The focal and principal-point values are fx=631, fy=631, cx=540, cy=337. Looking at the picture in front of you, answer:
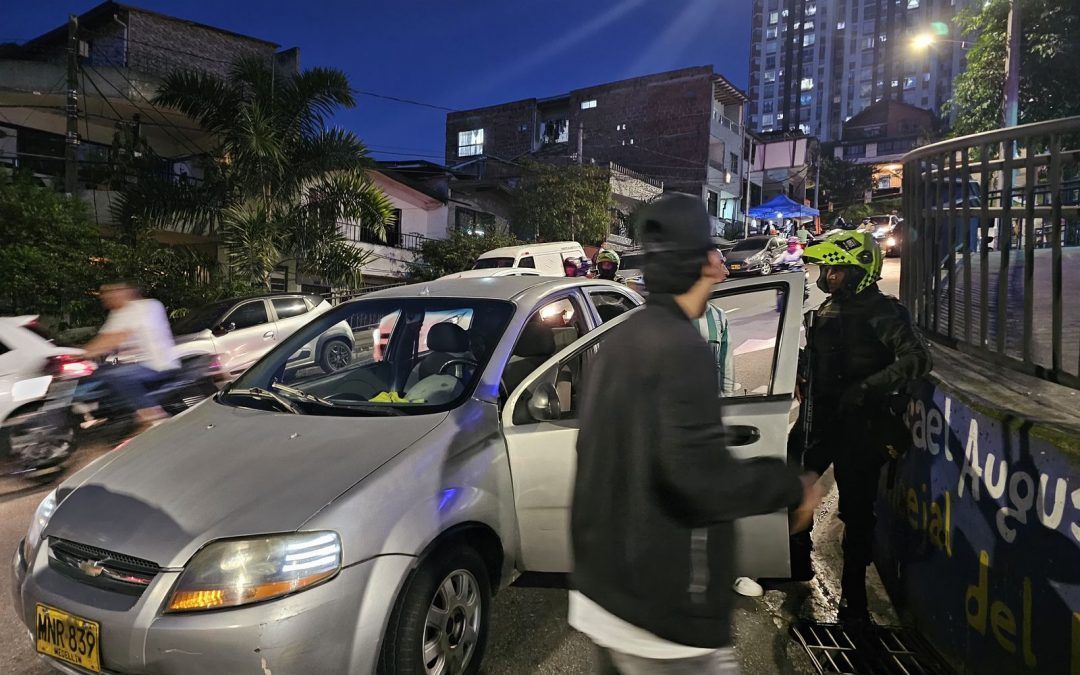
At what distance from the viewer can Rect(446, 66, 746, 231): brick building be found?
1503 inches

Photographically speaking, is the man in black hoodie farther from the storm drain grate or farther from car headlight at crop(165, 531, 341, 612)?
the storm drain grate

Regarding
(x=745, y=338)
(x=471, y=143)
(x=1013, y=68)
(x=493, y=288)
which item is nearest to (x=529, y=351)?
(x=493, y=288)

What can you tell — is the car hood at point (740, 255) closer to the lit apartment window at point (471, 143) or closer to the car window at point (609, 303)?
the car window at point (609, 303)

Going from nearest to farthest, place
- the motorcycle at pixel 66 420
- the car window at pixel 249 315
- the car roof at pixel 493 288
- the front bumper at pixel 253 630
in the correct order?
the front bumper at pixel 253 630 → the car roof at pixel 493 288 → the motorcycle at pixel 66 420 → the car window at pixel 249 315

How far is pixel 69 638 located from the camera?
6.99 feet

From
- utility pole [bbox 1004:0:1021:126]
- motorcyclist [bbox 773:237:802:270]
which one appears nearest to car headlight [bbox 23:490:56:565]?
utility pole [bbox 1004:0:1021:126]

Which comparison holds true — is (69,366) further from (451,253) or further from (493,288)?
(451,253)

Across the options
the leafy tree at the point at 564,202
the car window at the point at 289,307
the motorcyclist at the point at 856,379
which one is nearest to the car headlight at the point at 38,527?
the motorcyclist at the point at 856,379

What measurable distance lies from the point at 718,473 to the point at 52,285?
14.9 metres

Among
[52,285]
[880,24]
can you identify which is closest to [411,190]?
[52,285]

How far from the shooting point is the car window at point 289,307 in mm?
10125

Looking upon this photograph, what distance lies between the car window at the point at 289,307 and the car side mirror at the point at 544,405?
331 inches

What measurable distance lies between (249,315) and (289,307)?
0.83 metres

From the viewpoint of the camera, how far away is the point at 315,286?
20.8 metres
